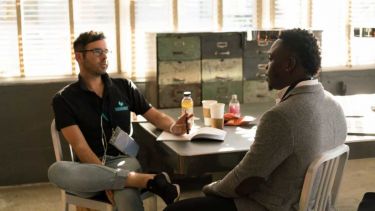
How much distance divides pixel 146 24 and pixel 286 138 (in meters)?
3.21

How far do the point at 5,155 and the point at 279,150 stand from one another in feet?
10.6

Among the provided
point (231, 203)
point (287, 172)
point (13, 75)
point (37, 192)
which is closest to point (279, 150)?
point (287, 172)

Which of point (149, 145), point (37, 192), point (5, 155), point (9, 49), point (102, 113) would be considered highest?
point (9, 49)

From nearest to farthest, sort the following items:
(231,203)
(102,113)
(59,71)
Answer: (231,203)
(102,113)
(59,71)

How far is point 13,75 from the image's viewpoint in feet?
15.3

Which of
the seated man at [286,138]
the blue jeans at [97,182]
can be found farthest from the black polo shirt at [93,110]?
the seated man at [286,138]

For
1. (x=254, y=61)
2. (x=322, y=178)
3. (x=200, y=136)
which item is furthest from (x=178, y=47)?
(x=322, y=178)

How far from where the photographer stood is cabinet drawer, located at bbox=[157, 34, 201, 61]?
4613mm

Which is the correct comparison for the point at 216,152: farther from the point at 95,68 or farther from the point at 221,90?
the point at 221,90

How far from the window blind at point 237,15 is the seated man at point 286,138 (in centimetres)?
305

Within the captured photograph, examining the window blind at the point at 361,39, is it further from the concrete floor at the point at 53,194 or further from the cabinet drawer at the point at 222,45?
the cabinet drawer at the point at 222,45

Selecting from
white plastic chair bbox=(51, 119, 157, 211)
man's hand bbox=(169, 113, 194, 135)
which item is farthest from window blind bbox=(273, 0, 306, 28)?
white plastic chair bbox=(51, 119, 157, 211)

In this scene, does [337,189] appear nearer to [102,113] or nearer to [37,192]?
[102,113]

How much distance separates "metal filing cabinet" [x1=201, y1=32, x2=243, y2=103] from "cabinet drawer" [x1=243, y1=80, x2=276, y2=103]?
6cm
